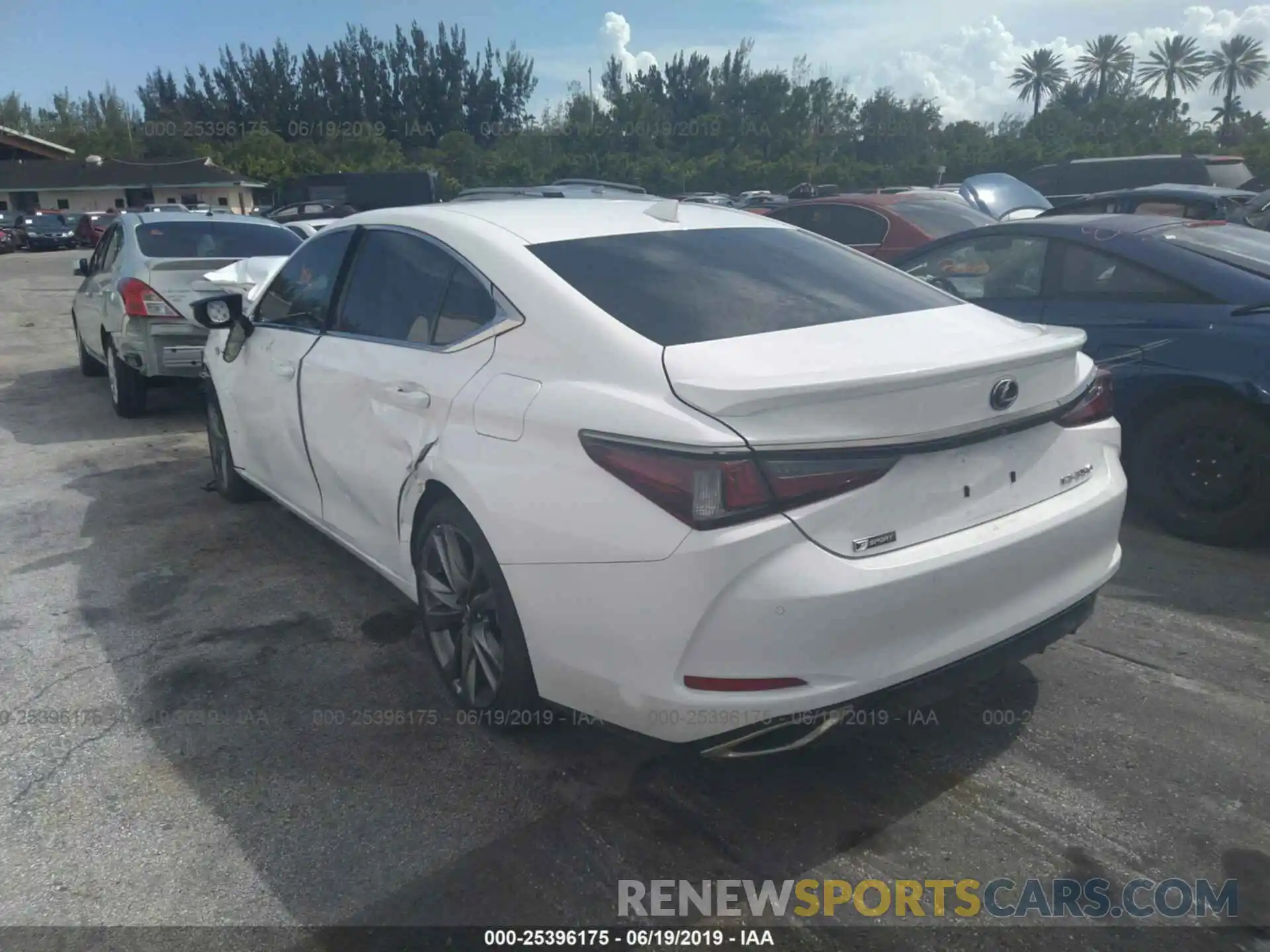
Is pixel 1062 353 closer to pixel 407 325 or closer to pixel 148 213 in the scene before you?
pixel 407 325

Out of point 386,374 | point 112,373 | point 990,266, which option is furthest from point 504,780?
point 112,373

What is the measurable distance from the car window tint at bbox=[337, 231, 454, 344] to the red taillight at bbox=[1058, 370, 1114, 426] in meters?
2.02

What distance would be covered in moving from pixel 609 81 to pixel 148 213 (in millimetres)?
62530

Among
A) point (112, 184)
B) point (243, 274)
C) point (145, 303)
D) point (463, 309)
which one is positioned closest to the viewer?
point (463, 309)

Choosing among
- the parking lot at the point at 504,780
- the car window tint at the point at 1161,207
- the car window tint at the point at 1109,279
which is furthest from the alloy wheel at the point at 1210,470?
the car window tint at the point at 1161,207

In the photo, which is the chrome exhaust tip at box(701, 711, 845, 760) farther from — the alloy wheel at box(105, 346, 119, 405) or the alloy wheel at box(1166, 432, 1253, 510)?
the alloy wheel at box(105, 346, 119, 405)

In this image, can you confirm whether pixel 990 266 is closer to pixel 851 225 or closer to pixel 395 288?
pixel 395 288

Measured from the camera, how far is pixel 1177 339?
4902 mm

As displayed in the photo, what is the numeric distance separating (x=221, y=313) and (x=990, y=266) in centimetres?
413

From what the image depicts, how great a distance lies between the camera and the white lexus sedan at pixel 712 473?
247 cm

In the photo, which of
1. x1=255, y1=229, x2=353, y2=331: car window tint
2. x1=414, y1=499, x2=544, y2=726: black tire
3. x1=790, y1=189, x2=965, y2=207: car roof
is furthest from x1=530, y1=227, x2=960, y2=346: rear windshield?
x1=790, y1=189, x2=965, y2=207: car roof

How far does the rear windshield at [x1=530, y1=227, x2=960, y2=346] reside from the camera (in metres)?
3.00

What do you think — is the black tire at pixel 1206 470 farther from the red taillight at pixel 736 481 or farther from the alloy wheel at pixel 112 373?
the alloy wheel at pixel 112 373

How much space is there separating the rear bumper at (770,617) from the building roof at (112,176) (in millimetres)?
58449
